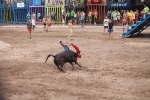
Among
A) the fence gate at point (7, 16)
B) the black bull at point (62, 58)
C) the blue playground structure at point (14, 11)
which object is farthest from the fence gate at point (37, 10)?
the black bull at point (62, 58)

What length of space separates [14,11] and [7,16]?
163 cm

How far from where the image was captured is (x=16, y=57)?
14695mm

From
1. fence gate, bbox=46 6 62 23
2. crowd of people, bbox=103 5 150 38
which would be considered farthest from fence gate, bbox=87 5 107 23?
fence gate, bbox=46 6 62 23

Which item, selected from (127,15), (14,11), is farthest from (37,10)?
(127,15)

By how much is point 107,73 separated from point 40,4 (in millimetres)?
27605

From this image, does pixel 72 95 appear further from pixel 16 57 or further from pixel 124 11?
pixel 124 11

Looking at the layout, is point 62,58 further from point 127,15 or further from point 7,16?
point 7,16

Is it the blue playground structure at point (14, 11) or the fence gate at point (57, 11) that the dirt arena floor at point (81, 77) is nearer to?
the fence gate at point (57, 11)

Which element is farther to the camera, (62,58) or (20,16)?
(20,16)

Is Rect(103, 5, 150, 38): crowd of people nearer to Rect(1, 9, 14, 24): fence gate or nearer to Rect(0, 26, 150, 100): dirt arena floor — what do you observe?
Rect(1, 9, 14, 24): fence gate

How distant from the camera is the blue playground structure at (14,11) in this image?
38.8 metres

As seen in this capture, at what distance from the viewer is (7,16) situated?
133ft

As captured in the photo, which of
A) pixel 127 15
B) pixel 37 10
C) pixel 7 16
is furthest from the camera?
pixel 7 16

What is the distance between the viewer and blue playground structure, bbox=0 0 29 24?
38.8 metres
